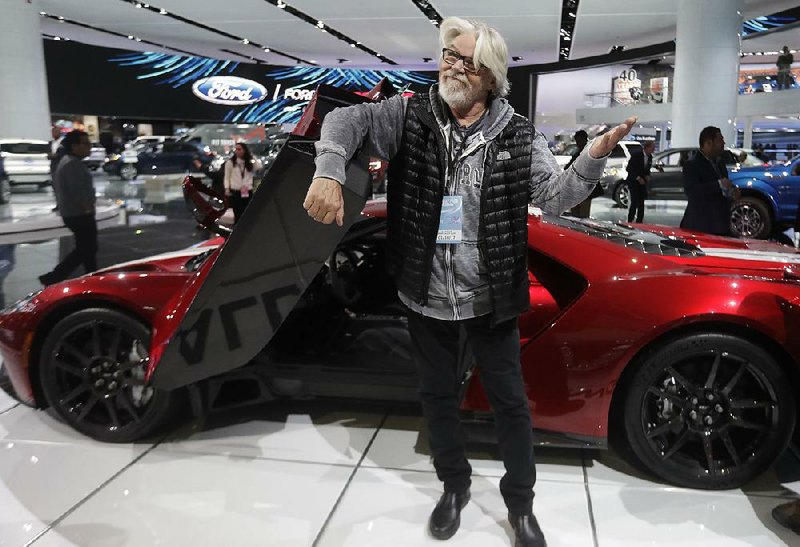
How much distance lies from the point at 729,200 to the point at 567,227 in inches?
105

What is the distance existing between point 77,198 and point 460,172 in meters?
4.65

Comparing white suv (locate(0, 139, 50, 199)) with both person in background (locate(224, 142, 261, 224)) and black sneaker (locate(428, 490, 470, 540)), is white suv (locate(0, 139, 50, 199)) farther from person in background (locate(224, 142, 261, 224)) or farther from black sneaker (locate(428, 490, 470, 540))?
black sneaker (locate(428, 490, 470, 540))

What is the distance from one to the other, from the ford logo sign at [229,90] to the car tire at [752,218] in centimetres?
2066

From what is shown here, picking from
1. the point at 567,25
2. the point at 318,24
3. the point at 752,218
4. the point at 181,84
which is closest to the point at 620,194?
the point at 752,218

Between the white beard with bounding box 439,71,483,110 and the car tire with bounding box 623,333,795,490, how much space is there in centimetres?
125

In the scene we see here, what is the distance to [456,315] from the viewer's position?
1980 mm

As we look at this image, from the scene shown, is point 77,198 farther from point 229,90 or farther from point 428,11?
point 229,90

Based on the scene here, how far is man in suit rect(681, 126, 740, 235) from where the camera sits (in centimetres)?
460

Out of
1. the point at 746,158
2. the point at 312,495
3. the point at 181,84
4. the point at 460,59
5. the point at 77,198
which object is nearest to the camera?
the point at 460,59

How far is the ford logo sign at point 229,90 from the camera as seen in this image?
24.5 meters

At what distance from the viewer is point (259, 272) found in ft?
7.36

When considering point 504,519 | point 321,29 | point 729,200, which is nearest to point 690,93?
point 729,200

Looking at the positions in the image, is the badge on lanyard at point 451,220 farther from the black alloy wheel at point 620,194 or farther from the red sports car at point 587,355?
the black alloy wheel at point 620,194

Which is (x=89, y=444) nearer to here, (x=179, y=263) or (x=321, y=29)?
(x=179, y=263)
